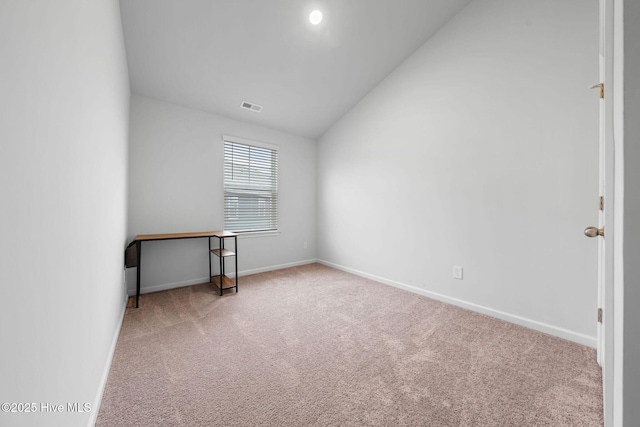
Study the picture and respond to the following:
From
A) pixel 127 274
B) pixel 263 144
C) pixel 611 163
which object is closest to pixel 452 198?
pixel 611 163

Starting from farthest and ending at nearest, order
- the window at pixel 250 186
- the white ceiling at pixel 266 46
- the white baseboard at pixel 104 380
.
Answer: the window at pixel 250 186
the white ceiling at pixel 266 46
the white baseboard at pixel 104 380

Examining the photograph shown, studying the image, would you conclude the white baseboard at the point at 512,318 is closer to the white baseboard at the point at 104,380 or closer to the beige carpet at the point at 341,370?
the beige carpet at the point at 341,370

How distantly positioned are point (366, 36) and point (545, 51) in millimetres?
1630

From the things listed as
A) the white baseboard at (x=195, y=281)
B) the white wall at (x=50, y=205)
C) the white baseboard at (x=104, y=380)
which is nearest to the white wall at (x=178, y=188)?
the white baseboard at (x=195, y=281)

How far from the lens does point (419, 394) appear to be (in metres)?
1.36

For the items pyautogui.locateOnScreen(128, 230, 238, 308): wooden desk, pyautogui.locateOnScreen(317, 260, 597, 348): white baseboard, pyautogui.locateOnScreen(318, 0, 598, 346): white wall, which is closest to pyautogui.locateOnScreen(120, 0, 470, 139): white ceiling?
pyautogui.locateOnScreen(318, 0, 598, 346): white wall

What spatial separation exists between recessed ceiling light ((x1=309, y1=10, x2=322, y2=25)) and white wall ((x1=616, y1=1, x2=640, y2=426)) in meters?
2.47

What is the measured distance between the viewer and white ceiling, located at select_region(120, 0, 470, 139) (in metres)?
2.24

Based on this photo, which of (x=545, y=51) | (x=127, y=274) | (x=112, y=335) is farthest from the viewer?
(x=127, y=274)

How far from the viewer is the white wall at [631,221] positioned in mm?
580

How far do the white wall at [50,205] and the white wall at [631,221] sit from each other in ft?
4.49

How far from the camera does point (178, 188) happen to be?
124 inches

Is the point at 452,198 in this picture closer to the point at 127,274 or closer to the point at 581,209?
the point at 581,209

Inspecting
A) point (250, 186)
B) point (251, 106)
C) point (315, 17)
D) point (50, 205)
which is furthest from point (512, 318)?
point (251, 106)
